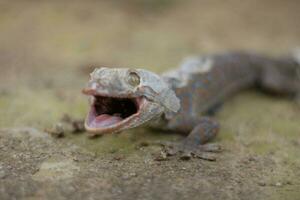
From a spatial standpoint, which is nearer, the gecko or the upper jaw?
the upper jaw

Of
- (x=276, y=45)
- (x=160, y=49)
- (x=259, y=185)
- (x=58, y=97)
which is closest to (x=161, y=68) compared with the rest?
(x=160, y=49)

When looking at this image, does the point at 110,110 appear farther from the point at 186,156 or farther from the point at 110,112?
the point at 186,156

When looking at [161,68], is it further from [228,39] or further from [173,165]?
[173,165]

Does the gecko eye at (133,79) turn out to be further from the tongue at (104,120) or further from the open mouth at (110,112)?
the tongue at (104,120)

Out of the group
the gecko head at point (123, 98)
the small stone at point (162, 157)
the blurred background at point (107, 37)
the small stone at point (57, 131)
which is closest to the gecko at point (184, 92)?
the gecko head at point (123, 98)

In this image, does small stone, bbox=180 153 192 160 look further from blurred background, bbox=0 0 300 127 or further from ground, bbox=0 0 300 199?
blurred background, bbox=0 0 300 127

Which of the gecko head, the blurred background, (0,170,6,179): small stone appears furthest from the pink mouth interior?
the blurred background
